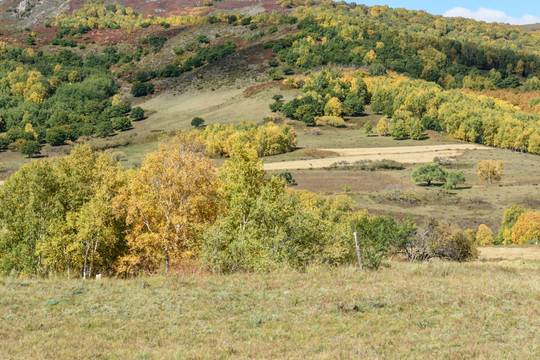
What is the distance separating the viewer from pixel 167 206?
3550 cm

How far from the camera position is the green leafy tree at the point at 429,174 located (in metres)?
110

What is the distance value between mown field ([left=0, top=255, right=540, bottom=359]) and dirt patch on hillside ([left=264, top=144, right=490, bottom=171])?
9500 centimetres

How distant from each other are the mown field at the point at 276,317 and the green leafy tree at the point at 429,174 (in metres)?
88.9

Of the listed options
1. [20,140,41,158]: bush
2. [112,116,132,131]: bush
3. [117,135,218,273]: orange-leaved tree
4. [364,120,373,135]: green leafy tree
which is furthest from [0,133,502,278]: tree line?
[112,116,132,131]: bush

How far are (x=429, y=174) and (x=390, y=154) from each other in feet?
83.8

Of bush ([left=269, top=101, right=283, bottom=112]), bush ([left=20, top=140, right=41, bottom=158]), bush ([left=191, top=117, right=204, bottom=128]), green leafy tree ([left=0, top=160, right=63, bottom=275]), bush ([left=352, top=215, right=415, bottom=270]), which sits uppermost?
Answer: green leafy tree ([left=0, top=160, right=63, bottom=275])

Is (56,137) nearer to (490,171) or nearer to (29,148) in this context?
(29,148)

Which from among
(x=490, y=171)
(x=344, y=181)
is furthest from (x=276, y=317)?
(x=490, y=171)

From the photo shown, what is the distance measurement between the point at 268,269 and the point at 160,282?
228 inches

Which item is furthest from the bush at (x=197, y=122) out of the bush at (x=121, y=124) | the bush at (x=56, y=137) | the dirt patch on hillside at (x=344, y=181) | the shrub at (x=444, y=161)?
A: the shrub at (x=444, y=161)

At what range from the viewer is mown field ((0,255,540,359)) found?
1491cm

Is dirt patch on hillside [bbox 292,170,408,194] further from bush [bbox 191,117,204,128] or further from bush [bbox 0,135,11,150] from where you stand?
bush [bbox 0,135,11,150]

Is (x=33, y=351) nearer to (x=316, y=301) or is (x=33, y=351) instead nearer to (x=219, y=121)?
(x=316, y=301)

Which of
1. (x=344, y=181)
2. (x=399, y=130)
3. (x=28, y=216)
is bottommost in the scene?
(x=344, y=181)
